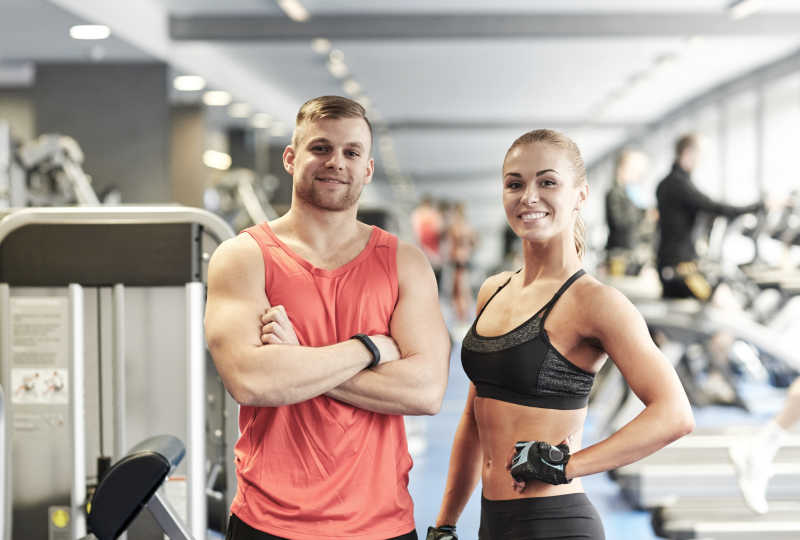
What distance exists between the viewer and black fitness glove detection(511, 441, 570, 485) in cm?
156

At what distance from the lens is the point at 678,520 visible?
374 cm

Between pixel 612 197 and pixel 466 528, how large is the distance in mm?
3445

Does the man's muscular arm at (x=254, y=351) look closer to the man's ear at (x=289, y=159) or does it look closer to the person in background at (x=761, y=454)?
the man's ear at (x=289, y=159)

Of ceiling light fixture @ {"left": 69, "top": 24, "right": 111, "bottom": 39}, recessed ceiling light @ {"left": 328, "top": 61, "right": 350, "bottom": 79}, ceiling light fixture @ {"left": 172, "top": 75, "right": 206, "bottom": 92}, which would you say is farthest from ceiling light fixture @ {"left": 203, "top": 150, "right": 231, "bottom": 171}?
ceiling light fixture @ {"left": 69, "top": 24, "right": 111, "bottom": 39}

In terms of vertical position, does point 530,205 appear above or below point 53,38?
below

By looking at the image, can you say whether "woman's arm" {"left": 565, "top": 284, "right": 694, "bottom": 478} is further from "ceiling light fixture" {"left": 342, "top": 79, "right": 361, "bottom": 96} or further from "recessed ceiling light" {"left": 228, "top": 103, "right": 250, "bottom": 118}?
"recessed ceiling light" {"left": 228, "top": 103, "right": 250, "bottom": 118}

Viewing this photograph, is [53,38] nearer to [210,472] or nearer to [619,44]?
[619,44]

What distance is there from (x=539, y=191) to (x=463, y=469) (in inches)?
23.7

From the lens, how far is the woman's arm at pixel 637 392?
1.54m

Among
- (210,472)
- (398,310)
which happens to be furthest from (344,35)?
(398,310)

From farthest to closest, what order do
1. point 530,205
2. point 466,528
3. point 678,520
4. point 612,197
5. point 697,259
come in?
point 612,197
point 697,259
point 466,528
point 678,520
point 530,205

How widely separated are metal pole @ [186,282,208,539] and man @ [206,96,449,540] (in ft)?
2.06

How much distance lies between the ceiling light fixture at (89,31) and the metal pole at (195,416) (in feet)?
18.8

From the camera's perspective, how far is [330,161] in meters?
1.69
